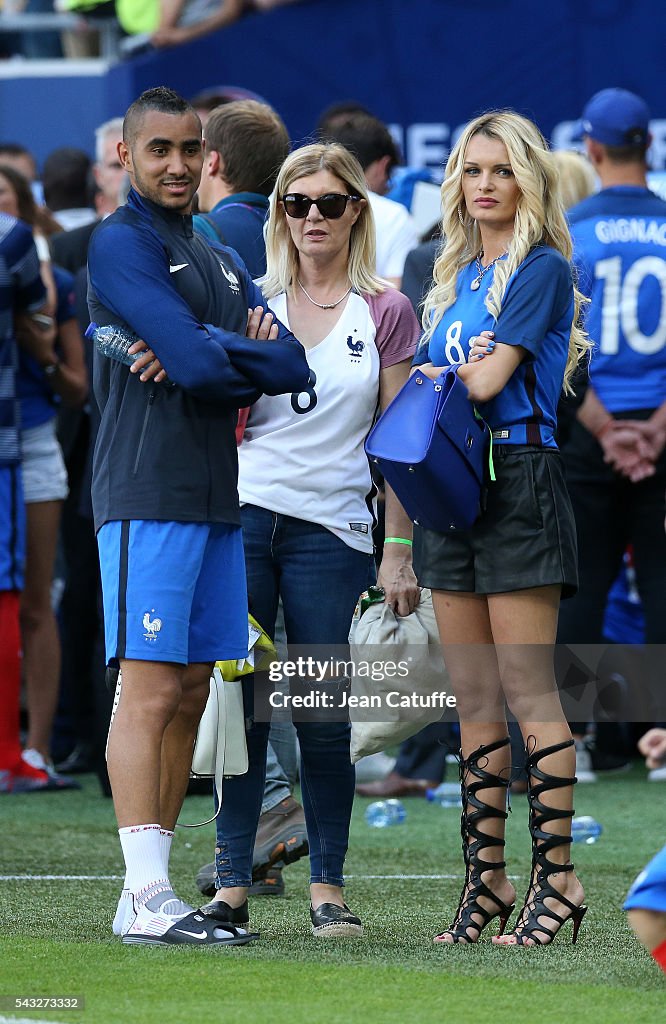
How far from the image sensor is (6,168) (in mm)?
8242

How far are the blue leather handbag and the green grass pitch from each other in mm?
1074

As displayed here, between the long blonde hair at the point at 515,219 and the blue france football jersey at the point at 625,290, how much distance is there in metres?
2.71

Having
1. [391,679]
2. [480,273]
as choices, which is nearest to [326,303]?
[480,273]

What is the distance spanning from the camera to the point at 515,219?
4824 mm

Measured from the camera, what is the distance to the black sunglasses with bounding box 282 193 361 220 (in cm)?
505

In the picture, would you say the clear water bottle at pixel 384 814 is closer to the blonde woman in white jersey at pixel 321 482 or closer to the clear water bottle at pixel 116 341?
the blonde woman in white jersey at pixel 321 482

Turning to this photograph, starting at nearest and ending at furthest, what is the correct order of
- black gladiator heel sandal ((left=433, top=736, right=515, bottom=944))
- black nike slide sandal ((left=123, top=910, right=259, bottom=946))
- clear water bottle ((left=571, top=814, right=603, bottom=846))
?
1. black nike slide sandal ((left=123, top=910, right=259, bottom=946))
2. black gladiator heel sandal ((left=433, top=736, right=515, bottom=944))
3. clear water bottle ((left=571, top=814, right=603, bottom=846))

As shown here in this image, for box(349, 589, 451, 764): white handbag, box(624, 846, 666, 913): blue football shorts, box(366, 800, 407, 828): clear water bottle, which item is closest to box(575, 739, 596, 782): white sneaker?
box(366, 800, 407, 828): clear water bottle

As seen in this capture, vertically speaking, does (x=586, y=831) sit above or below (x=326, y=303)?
below

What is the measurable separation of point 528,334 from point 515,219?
40 centimetres

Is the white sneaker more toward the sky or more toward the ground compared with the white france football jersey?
more toward the ground

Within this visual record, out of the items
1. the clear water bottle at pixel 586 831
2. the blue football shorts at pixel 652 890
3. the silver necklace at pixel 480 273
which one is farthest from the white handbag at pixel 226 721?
the clear water bottle at pixel 586 831

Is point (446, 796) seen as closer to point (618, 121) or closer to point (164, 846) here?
point (618, 121)

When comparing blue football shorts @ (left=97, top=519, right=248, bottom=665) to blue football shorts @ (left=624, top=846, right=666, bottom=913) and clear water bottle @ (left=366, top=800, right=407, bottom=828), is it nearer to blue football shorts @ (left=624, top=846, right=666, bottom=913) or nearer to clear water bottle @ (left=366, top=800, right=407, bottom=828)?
blue football shorts @ (left=624, top=846, right=666, bottom=913)
